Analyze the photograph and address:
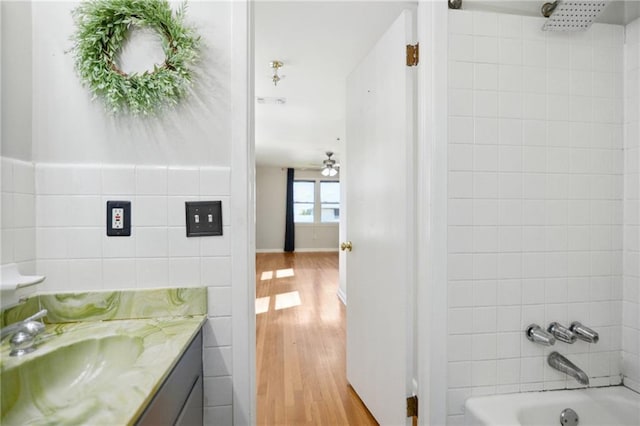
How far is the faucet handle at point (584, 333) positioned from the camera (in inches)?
46.4

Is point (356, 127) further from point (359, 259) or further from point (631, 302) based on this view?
point (631, 302)

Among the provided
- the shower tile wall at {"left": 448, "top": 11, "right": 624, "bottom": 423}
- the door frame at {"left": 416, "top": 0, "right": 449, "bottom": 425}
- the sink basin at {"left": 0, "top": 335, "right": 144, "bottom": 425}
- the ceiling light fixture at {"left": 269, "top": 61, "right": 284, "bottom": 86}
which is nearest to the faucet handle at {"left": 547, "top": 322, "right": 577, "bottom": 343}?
the shower tile wall at {"left": 448, "top": 11, "right": 624, "bottom": 423}

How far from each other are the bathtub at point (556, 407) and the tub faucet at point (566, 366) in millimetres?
120

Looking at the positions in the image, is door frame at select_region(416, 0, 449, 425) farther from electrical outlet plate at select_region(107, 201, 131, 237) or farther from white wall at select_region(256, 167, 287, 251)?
white wall at select_region(256, 167, 287, 251)

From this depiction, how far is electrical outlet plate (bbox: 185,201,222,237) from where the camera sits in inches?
41.0

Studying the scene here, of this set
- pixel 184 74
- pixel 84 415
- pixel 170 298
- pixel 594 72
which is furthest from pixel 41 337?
pixel 594 72

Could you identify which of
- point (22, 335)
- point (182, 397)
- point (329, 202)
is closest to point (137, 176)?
point (22, 335)

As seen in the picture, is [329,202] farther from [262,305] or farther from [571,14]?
[571,14]

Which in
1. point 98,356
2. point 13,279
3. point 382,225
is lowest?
point 98,356

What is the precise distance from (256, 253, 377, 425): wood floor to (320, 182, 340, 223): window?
158 inches

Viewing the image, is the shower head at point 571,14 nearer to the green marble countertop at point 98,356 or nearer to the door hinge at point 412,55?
the door hinge at point 412,55

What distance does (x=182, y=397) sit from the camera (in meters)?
0.82

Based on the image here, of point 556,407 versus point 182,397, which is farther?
point 556,407

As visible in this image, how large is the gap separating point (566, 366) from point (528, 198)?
689 millimetres
